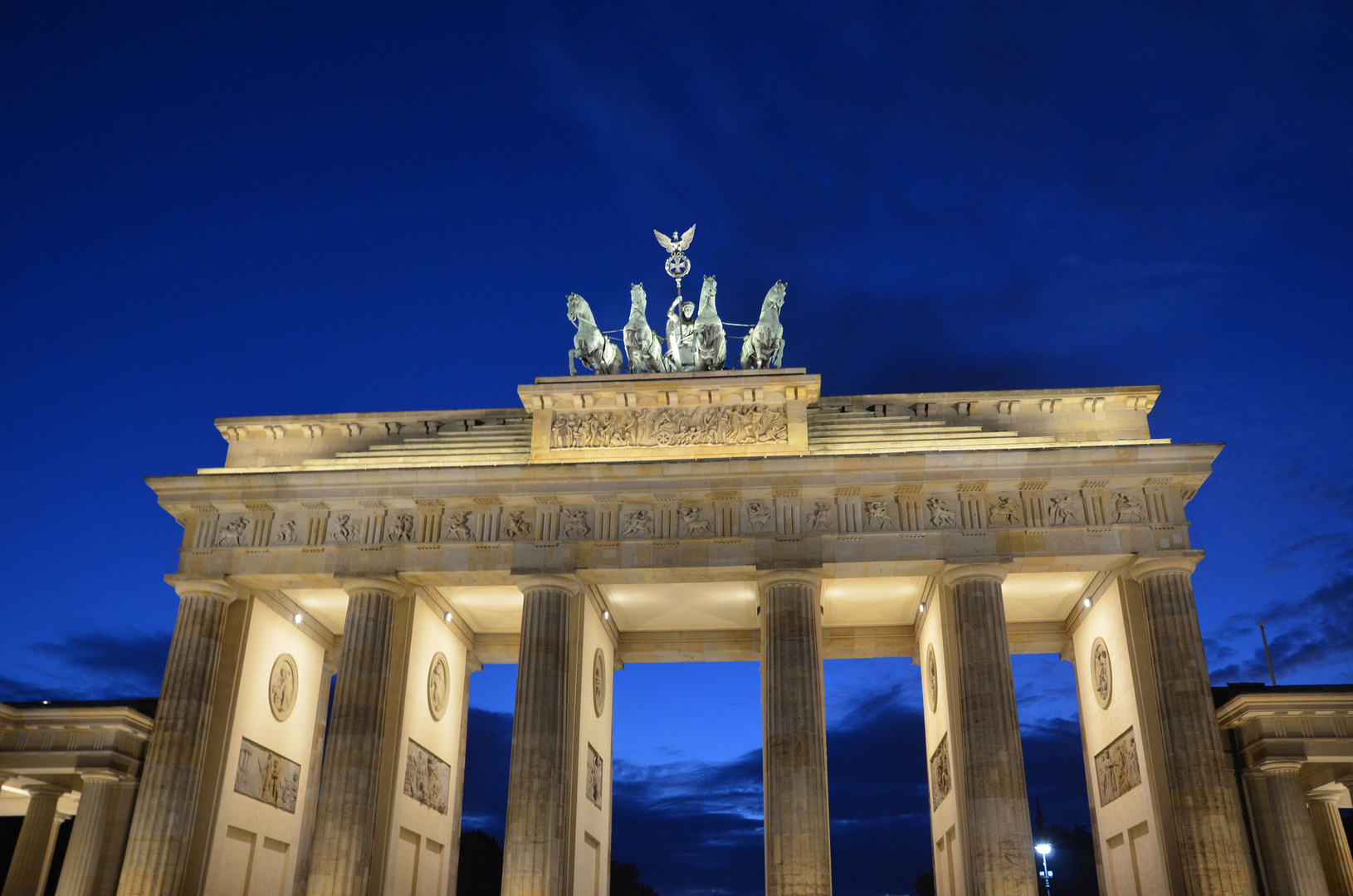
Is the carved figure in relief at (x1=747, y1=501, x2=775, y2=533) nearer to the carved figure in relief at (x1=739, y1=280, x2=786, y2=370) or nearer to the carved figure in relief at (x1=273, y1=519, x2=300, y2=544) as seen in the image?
the carved figure in relief at (x1=739, y1=280, x2=786, y2=370)

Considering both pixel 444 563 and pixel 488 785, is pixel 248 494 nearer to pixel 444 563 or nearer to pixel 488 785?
pixel 444 563

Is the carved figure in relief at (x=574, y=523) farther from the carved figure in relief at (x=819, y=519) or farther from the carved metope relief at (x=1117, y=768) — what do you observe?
the carved metope relief at (x=1117, y=768)

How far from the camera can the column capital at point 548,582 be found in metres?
28.8

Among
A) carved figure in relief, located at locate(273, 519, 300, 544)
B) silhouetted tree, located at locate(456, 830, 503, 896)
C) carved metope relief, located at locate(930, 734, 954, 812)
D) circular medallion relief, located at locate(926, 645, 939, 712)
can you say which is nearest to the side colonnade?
carved metope relief, located at locate(930, 734, 954, 812)

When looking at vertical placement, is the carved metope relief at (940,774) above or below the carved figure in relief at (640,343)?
below

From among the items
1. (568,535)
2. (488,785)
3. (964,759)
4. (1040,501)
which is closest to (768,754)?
(964,759)

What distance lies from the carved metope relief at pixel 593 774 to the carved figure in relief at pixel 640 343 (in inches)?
437

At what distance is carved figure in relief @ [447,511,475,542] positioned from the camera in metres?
29.5

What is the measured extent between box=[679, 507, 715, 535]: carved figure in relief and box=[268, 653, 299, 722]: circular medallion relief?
13.2 m

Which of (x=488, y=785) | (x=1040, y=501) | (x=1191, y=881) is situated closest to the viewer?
(x=1191, y=881)

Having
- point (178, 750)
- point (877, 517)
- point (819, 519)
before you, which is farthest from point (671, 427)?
point (178, 750)

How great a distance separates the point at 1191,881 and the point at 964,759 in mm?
5517

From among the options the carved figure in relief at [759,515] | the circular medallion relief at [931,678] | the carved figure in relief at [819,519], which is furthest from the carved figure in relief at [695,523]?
the circular medallion relief at [931,678]

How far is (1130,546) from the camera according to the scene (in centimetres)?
2811
